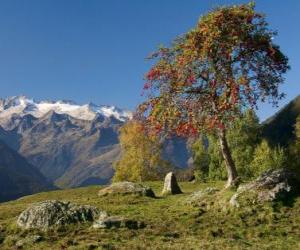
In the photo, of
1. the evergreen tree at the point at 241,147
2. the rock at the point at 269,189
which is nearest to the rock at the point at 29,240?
the rock at the point at 269,189

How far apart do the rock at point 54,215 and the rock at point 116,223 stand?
187cm

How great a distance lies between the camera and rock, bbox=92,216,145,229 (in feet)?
109

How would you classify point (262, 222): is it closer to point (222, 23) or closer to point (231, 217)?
point (231, 217)

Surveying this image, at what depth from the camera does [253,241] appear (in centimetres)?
3030

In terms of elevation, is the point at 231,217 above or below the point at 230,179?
below

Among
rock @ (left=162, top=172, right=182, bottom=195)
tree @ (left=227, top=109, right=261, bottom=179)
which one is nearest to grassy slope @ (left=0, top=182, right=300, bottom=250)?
rock @ (left=162, top=172, right=182, bottom=195)

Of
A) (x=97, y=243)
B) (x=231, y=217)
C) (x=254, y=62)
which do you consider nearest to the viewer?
(x=97, y=243)

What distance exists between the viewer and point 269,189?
38.6 meters

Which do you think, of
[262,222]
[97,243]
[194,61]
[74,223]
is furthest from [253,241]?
[194,61]

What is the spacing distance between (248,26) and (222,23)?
229 centimetres

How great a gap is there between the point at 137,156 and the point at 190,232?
78.8 metres

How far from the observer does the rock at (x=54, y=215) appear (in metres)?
33.9

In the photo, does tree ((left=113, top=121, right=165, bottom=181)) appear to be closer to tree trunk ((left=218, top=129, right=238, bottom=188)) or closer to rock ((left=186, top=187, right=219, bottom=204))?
tree trunk ((left=218, top=129, right=238, bottom=188))

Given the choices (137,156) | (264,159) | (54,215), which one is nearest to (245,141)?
(264,159)
